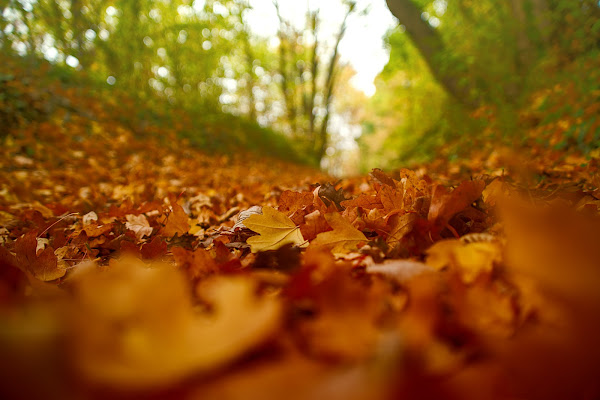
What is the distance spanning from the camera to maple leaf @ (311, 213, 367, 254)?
2.65 ft

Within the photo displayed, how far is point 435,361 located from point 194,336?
0.81 feet

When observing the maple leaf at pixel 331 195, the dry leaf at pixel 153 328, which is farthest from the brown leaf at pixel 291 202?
A: the dry leaf at pixel 153 328

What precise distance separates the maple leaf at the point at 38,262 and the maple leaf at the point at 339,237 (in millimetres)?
626

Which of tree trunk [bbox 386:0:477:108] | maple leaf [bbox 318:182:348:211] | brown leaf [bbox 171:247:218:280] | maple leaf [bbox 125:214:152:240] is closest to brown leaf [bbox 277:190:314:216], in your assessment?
maple leaf [bbox 318:182:348:211]

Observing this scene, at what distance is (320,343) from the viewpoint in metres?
0.38

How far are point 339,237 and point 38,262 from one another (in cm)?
73

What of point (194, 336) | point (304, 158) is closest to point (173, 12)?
point (304, 158)

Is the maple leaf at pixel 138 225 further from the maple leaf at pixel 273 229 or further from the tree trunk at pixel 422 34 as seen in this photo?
the tree trunk at pixel 422 34

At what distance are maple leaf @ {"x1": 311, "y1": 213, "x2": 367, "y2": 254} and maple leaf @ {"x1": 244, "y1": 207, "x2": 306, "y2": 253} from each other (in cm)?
7

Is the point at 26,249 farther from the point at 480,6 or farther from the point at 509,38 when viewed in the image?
the point at 480,6

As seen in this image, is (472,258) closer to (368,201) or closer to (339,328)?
(339,328)

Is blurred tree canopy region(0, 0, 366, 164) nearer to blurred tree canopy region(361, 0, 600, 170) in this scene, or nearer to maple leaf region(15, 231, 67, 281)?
blurred tree canopy region(361, 0, 600, 170)

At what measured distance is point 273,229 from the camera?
0.88 meters

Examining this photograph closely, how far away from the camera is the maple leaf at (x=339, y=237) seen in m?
0.81
